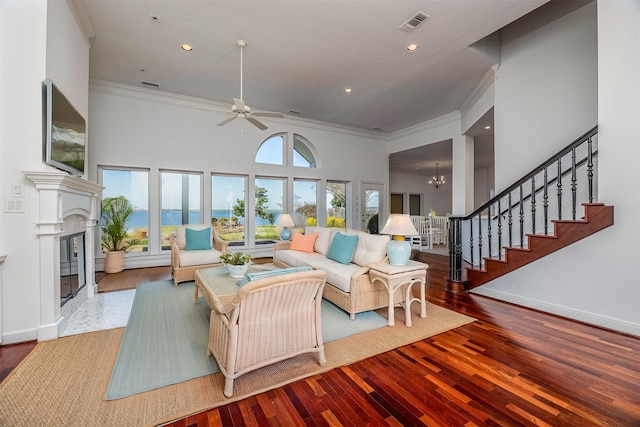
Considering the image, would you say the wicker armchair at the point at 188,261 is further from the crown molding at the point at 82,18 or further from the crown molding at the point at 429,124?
the crown molding at the point at 429,124

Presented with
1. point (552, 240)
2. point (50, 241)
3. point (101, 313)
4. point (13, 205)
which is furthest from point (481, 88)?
point (101, 313)

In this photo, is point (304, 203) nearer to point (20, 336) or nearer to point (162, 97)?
point (162, 97)

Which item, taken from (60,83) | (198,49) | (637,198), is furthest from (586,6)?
(60,83)

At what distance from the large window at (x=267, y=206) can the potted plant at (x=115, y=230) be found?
2.68 metres

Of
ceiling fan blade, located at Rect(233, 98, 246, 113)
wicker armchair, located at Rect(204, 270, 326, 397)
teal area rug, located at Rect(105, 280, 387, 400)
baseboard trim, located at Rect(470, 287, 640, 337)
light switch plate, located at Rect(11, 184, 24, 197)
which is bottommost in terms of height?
teal area rug, located at Rect(105, 280, 387, 400)

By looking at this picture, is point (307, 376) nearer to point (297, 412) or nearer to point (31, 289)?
point (297, 412)

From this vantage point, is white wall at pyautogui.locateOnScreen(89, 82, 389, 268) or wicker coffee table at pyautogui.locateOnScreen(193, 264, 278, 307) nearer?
wicker coffee table at pyautogui.locateOnScreen(193, 264, 278, 307)

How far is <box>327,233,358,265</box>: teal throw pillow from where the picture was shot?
3715mm

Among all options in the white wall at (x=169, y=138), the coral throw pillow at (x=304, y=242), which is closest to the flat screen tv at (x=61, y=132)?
the white wall at (x=169, y=138)

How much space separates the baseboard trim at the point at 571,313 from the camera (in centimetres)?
272

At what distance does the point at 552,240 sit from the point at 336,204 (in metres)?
5.57

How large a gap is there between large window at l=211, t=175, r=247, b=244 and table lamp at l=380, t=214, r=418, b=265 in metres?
4.41

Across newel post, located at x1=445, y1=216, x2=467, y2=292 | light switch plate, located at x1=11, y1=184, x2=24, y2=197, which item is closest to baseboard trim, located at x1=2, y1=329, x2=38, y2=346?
light switch plate, located at x1=11, y1=184, x2=24, y2=197

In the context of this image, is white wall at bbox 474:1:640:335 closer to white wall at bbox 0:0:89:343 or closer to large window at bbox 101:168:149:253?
white wall at bbox 0:0:89:343
